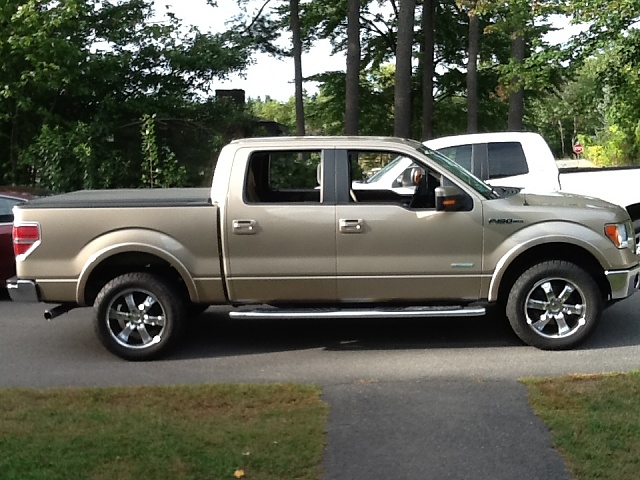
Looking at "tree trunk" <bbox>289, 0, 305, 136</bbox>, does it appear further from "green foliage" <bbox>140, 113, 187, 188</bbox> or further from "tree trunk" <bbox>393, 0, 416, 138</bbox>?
"green foliage" <bbox>140, 113, 187, 188</bbox>

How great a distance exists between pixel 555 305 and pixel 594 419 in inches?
89.2

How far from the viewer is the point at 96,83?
18.0 m

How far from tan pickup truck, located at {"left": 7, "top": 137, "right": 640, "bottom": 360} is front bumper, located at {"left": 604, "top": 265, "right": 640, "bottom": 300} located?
0.4 inches

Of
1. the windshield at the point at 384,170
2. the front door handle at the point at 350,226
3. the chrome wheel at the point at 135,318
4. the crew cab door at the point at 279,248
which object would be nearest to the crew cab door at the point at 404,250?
the front door handle at the point at 350,226

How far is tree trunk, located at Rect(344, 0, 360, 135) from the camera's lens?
2390 cm

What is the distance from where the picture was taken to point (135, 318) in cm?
773

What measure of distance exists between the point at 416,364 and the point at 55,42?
1196 centimetres

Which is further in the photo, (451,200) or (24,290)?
(24,290)

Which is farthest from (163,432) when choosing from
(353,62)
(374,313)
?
(353,62)

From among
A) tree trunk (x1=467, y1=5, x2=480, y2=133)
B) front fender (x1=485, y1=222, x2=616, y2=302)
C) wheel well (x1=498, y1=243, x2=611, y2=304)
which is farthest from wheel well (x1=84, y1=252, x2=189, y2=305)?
tree trunk (x1=467, y1=5, x2=480, y2=133)

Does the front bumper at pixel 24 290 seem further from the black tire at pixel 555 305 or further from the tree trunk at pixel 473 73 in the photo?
the tree trunk at pixel 473 73

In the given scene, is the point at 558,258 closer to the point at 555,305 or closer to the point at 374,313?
the point at 555,305

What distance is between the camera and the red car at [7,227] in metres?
10.6

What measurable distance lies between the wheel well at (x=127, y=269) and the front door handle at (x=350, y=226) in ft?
5.29
